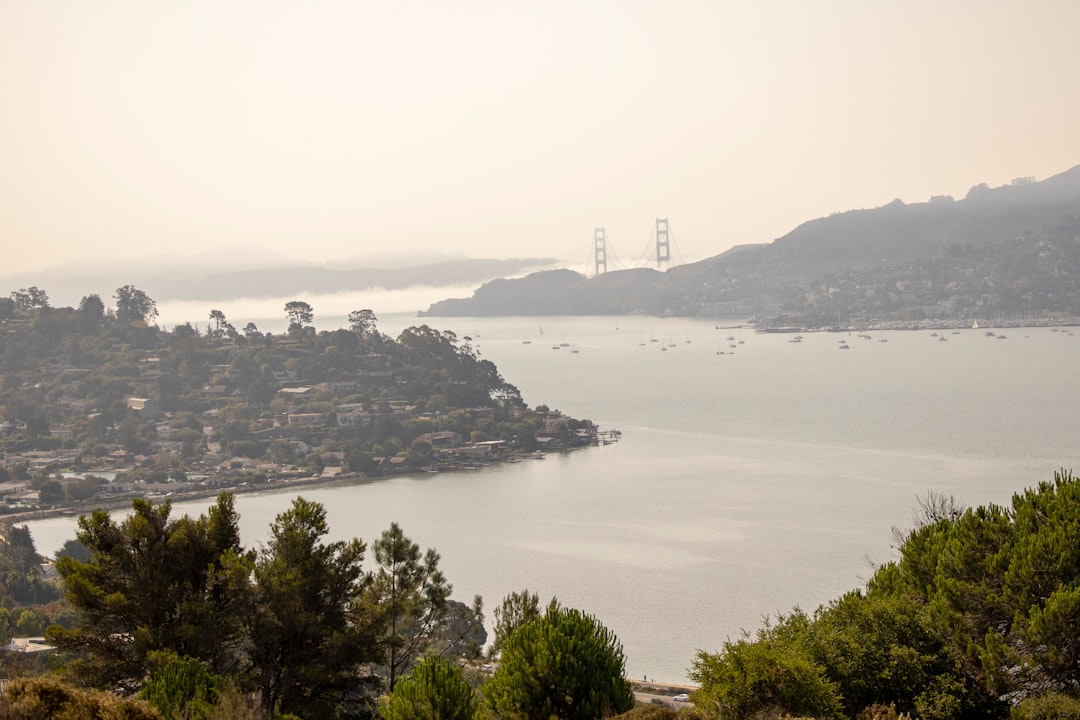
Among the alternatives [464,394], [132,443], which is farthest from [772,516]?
[132,443]

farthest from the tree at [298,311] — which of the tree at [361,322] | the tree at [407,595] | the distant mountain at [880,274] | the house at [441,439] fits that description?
the distant mountain at [880,274]

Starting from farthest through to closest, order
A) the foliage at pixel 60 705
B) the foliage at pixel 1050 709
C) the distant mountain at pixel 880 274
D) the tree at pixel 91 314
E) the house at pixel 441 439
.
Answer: the distant mountain at pixel 880 274
the tree at pixel 91 314
the house at pixel 441 439
the foliage at pixel 1050 709
the foliage at pixel 60 705

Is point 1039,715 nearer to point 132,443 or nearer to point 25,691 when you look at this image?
point 25,691

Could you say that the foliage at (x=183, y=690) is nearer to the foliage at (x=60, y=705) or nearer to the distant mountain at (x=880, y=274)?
the foliage at (x=60, y=705)

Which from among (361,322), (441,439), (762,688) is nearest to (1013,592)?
(762,688)

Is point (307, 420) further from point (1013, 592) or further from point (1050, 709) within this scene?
point (1050, 709)

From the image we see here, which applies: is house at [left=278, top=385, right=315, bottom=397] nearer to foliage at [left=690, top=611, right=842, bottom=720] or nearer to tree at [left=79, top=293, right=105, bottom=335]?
tree at [left=79, top=293, right=105, bottom=335]
